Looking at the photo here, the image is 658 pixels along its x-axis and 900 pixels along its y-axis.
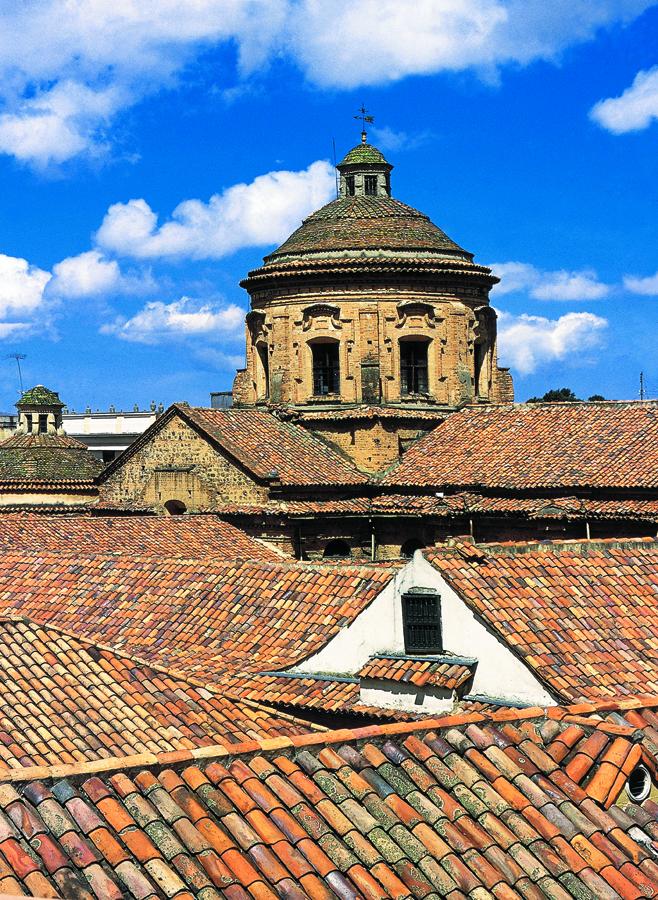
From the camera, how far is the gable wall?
100 ft

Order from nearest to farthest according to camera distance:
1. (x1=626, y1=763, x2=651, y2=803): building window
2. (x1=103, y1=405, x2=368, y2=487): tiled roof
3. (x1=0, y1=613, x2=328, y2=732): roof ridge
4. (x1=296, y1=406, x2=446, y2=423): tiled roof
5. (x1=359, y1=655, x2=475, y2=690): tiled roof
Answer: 1. (x1=626, y1=763, x2=651, y2=803): building window
2. (x1=359, y1=655, x2=475, y2=690): tiled roof
3. (x1=0, y1=613, x2=328, y2=732): roof ridge
4. (x1=103, y1=405, x2=368, y2=487): tiled roof
5. (x1=296, y1=406, x2=446, y2=423): tiled roof

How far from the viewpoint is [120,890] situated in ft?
26.7

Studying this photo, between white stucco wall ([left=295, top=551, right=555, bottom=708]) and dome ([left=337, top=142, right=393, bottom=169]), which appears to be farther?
dome ([left=337, top=142, right=393, bottom=169])

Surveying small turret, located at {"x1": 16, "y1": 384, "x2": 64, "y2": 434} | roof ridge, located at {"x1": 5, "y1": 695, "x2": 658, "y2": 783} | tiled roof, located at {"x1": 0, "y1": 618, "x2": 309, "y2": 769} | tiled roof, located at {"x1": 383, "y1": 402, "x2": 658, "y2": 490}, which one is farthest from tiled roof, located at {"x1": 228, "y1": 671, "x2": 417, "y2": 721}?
small turret, located at {"x1": 16, "y1": 384, "x2": 64, "y2": 434}

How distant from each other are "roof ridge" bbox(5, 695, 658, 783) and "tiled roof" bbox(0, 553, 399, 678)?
5.23 metres

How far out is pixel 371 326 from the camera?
34125mm

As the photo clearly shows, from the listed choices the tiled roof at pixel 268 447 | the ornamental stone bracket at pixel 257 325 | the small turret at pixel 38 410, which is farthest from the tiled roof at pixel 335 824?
the small turret at pixel 38 410

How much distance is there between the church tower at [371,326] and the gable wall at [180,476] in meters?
3.63

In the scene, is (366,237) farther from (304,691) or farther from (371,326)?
(304,691)

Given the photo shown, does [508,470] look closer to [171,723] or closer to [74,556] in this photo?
[74,556]

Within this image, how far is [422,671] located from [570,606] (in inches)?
83.9

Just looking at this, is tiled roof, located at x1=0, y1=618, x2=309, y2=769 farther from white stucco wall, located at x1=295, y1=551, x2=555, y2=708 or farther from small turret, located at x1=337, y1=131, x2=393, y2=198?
small turret, located at x1=337, y1=131, x2=393, y2=198

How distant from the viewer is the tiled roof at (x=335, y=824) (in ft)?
27.6

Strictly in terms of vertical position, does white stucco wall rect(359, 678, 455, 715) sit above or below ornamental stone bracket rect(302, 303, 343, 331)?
below
